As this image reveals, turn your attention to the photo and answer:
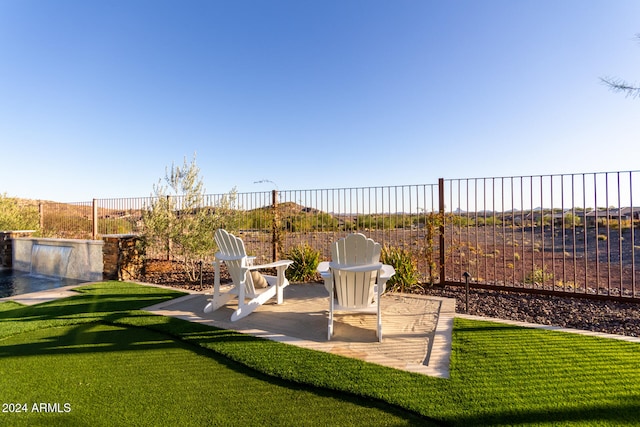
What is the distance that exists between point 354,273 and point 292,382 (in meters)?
1.37

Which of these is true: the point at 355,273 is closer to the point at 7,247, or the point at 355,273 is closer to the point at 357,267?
the point at 357,267

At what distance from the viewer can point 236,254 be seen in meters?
3.82

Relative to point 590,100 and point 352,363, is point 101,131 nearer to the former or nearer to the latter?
point 352,363

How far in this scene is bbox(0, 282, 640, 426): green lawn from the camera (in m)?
1.74

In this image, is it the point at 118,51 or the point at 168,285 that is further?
the point at 118,51

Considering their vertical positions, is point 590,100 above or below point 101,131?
below

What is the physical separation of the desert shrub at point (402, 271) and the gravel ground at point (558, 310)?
1.54 ft

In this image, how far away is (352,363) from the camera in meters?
2.36

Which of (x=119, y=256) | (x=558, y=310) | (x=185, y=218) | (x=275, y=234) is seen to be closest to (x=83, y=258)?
(x=119, y=256)

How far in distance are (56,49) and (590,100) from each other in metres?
12.8

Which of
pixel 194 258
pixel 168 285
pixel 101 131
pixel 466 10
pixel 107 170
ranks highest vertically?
pixel 466 10

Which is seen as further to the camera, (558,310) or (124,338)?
(558,310)

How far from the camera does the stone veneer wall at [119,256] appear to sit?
5840 mm

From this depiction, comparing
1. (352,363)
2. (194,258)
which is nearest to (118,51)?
(194,258)
